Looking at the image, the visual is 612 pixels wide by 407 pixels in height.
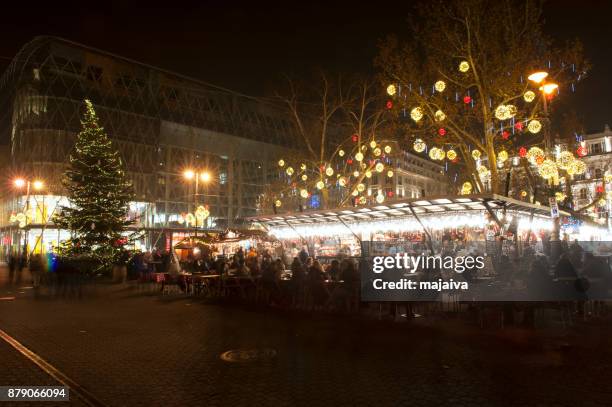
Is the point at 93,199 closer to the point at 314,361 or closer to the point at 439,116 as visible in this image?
the point at 439,116

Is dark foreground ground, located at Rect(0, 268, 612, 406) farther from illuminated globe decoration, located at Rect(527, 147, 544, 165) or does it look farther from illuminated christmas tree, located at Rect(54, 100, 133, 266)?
illuminated christmas tree, located at Rect(54, 100, 133, 266)

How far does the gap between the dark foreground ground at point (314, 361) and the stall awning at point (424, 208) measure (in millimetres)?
6203

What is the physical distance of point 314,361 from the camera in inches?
311

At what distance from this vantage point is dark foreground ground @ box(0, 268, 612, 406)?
6.12 m

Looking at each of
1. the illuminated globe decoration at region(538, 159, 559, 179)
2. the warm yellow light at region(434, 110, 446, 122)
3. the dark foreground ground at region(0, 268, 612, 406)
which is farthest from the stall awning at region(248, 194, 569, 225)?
the dark foreground ground at region(0, 268, 612, 406)

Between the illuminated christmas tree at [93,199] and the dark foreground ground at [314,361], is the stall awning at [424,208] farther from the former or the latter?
the illuminated christmas tree at [93,199]

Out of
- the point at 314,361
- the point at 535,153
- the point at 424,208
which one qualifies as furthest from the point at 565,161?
the point at 314,361

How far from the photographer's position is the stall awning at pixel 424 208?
17.1 m

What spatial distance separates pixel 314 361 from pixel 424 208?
41.6ft

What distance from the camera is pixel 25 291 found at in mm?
21359

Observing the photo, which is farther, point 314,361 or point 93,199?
point 93,199

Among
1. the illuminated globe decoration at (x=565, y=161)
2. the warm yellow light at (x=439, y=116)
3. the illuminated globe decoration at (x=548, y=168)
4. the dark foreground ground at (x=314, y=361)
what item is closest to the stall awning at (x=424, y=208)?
the illuminated globe decoration at (x=548, y=168)

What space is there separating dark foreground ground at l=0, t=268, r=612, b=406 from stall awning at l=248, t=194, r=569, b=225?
20.4ft

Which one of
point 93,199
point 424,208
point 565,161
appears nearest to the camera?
point 565,161
